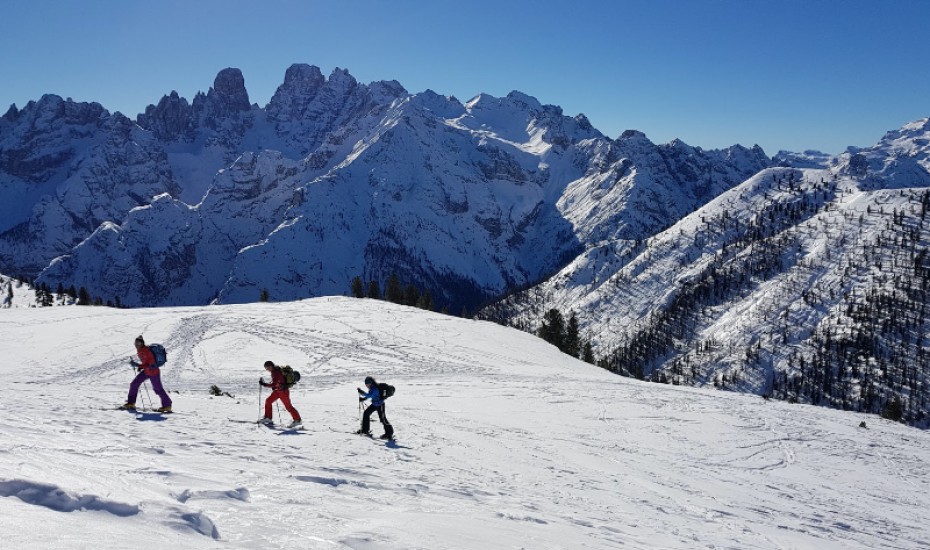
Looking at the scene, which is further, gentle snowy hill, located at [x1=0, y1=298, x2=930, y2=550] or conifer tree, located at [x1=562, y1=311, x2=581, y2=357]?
conifer tree, located at [x1=562, y1=311, x2=581, y2=357]

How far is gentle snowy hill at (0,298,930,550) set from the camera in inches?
311

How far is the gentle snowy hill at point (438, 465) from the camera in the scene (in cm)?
789

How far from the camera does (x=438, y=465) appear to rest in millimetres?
15406

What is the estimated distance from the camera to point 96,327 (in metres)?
45.9

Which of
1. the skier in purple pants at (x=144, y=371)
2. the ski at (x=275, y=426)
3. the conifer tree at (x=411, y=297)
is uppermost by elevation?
the conifer tree at (x=411, y=297)

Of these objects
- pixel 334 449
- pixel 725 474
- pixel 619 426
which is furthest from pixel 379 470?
pixel 619 426

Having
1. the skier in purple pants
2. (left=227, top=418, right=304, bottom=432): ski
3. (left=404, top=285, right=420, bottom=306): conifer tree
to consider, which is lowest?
(left=227, top=418, right=304, bottom=432): ski

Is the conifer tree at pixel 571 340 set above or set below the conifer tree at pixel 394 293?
below

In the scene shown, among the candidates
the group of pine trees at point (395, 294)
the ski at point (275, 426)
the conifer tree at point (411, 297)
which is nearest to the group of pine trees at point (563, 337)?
the group of pine trees at point (395, 294)

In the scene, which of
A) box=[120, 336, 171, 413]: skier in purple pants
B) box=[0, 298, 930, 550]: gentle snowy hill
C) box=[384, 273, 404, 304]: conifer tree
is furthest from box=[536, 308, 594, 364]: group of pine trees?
box=[120, 336, 171, 413]: skier in purple pants

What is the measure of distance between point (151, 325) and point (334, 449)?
41398 mm

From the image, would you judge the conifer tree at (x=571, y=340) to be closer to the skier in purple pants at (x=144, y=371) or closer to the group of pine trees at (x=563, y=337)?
the group of pine trees at (x=563, y=337)

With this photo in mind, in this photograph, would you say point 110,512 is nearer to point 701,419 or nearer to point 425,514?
point 425,514

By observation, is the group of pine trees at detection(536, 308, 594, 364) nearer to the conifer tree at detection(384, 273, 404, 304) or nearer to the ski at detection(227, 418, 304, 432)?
the conifer tree at detection(384, 273, 404, 304)
